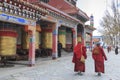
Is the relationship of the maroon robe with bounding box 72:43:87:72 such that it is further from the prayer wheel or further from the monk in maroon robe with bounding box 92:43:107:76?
the prayer wheel

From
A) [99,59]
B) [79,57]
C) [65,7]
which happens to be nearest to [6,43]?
[79,57]

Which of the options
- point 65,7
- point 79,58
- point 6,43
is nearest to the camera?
point 79,58

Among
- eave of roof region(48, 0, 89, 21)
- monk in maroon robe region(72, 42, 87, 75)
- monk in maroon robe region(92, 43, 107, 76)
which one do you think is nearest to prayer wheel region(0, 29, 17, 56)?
monk in maroon robe region(72, 42, 87, 75)

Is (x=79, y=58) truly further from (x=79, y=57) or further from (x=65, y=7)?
(x=65, y=7)

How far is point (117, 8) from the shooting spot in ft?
199

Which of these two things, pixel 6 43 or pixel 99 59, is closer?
pixel 99 59

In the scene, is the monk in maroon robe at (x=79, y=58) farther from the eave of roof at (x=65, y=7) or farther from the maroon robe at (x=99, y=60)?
the eave of roof at (x=65, y=7)

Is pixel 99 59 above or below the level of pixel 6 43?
below

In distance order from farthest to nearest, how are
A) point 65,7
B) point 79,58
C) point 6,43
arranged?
point 65,7, point 6,43, point 79,58

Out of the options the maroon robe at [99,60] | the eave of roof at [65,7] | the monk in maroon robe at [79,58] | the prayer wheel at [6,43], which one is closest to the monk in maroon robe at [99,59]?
the maroon robe at [99,60]

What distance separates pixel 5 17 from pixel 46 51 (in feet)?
36.3

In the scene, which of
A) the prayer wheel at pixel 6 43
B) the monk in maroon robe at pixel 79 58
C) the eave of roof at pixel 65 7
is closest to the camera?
the monk in maroon robe at pixel 79 58

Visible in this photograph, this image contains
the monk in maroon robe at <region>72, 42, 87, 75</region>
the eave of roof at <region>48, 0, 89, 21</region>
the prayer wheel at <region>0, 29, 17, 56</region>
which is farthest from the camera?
the eave of roof at <region>48, 0, 89, 21</region>

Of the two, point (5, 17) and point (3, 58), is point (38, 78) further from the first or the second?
point (3, 58)
